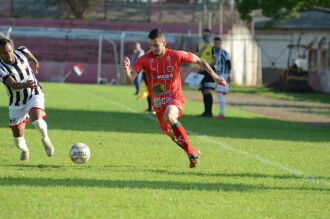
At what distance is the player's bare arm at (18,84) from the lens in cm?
975

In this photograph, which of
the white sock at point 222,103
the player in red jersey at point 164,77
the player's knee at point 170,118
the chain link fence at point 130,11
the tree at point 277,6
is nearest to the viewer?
the player's knee at point 170,118

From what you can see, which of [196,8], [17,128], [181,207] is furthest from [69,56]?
[181,207]

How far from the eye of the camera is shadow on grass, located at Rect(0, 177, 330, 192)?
8406 millimetres

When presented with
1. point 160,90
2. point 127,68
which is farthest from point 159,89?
point 127,68

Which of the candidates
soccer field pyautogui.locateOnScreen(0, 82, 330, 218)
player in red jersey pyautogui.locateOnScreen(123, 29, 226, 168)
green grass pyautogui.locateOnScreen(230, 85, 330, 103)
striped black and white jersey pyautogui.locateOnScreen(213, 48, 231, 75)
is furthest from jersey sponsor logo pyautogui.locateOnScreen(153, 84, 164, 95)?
green grass pyautogui.locateOnScreen(230, 85, 330, 103)

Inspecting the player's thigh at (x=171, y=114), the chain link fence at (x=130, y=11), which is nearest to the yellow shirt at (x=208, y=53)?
the player's thigh at (x=171, y=114)

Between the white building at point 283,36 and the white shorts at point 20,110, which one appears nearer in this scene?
the white shorts at point 20,110

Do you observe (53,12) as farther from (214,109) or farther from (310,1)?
(214,109)

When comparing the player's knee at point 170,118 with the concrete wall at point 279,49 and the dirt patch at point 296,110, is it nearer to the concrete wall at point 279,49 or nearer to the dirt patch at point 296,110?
the dirt patch at point 296,110

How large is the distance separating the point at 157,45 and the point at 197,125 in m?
7.87

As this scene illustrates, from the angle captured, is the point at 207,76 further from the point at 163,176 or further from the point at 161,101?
the point at 163,176

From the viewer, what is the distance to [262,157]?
470 inches

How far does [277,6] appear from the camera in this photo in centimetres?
4019

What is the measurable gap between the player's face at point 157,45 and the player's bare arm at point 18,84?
1660 millimetres
